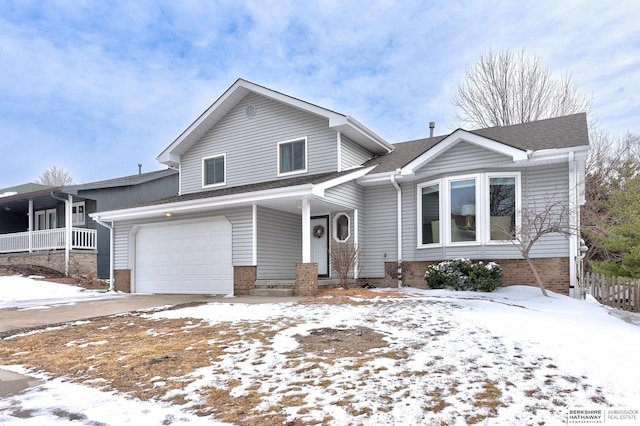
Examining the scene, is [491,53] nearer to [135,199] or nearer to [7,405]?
[135,199]

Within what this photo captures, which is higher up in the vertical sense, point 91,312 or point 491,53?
point 491,53

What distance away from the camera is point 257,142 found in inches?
574

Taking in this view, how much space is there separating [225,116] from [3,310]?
8817 millimetres

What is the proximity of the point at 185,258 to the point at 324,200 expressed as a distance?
530 cm

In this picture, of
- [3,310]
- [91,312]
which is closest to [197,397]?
[91,312]

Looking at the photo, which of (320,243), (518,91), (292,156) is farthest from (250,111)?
(518,91)

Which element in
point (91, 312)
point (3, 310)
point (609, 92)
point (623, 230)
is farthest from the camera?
point (609, 92)

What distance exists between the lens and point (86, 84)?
124 ft

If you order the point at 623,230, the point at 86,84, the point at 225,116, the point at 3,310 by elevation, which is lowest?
the point at 3,310

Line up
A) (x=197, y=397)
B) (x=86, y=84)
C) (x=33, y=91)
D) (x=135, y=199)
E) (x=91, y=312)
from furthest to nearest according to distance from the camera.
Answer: (x=33, y=91) < (x=86, y=84) < (x=135, y=199) < (x=91, y=312) < (x=197, y=397)

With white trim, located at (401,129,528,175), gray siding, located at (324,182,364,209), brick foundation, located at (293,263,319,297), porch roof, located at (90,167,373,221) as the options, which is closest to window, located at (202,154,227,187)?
porch roof, located at (90,167,373,221)

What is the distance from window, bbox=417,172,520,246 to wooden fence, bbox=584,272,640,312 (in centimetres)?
309

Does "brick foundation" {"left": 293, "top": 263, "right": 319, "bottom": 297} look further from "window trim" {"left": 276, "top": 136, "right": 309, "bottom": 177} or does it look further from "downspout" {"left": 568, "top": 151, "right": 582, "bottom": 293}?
"downspout" {"left": 568, "top": 151, "right": 582, "bottom": 293}

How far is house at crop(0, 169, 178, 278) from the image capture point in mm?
18938
